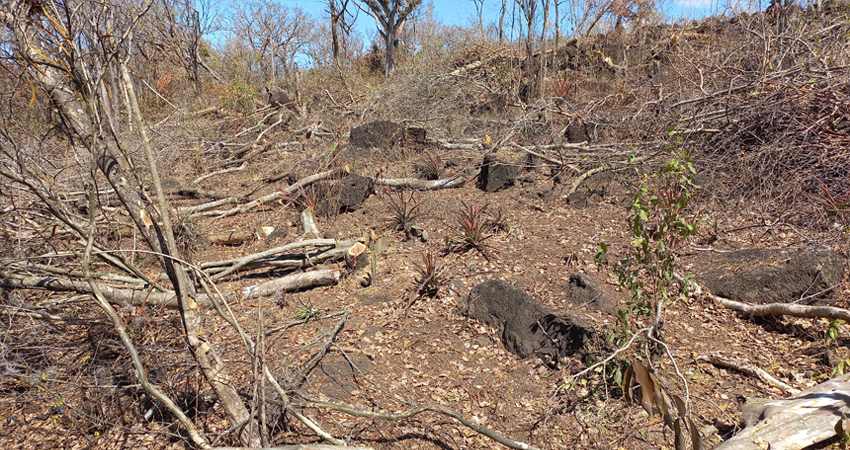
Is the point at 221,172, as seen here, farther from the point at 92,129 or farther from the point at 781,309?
the point at 781,309

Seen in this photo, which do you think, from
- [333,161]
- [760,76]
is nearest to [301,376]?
[333,161]

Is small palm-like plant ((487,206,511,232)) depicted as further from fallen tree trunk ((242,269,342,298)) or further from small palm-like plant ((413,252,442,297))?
fallen tree trunk ((242,269,342,298))

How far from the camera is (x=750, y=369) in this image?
320 centimetres

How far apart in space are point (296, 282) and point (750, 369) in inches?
151

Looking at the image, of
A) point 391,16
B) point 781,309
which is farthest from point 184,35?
point 781,309

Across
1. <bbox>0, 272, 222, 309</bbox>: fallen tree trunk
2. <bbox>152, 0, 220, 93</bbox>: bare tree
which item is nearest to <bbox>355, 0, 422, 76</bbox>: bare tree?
<bbox>152, 0, 220, 93</bbox>: bare tree

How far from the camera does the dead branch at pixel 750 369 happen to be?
9.88 ft

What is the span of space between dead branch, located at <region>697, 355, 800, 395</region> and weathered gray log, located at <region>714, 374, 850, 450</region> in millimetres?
336

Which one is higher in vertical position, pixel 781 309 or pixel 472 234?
pixel 472 234

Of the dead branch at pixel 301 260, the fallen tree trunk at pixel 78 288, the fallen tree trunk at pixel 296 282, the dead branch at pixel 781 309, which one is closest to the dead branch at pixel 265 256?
the dead branch at pixel 301 260

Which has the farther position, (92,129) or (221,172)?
(221,172)

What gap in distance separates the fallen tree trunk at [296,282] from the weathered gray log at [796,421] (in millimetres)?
3555

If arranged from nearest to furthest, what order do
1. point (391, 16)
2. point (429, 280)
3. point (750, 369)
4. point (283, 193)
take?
point (750, 369)
point (429, 280)
point (283, 193)
point (391, 16)

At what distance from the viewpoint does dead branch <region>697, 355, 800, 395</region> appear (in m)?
3.01
